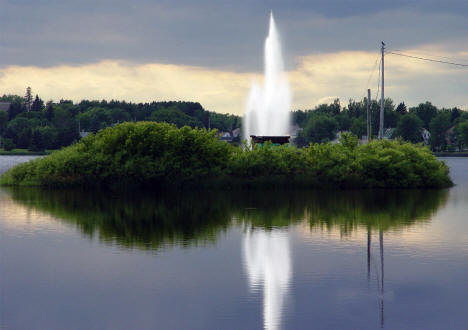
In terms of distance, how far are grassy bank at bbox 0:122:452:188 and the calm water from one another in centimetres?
1244

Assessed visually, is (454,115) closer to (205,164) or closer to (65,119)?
(65,119)

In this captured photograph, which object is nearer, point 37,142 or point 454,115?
point 37,142

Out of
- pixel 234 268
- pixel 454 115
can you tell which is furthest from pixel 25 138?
pixel 234 268

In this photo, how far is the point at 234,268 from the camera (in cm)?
1642

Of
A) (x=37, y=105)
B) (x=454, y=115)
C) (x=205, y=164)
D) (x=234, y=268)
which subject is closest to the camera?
(x=234, y=268)

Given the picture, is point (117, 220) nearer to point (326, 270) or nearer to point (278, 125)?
point (326, 270)

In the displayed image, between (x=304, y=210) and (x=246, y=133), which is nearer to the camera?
(x=304, y=210)

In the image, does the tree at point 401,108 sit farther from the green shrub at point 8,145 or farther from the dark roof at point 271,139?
the dark roof at point 271,139

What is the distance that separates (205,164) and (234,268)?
27.2 m

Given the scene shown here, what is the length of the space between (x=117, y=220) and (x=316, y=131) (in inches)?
5572

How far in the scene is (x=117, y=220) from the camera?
1022 inches

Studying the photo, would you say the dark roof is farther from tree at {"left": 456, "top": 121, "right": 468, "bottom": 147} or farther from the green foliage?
tree at {"left": 456, "top": 121, "right": 468, "bottom": 147}

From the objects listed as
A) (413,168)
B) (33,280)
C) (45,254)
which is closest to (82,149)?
(413,168)

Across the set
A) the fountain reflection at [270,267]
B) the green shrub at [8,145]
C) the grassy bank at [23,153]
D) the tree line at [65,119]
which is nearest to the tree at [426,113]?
the tree line at [65,119]
